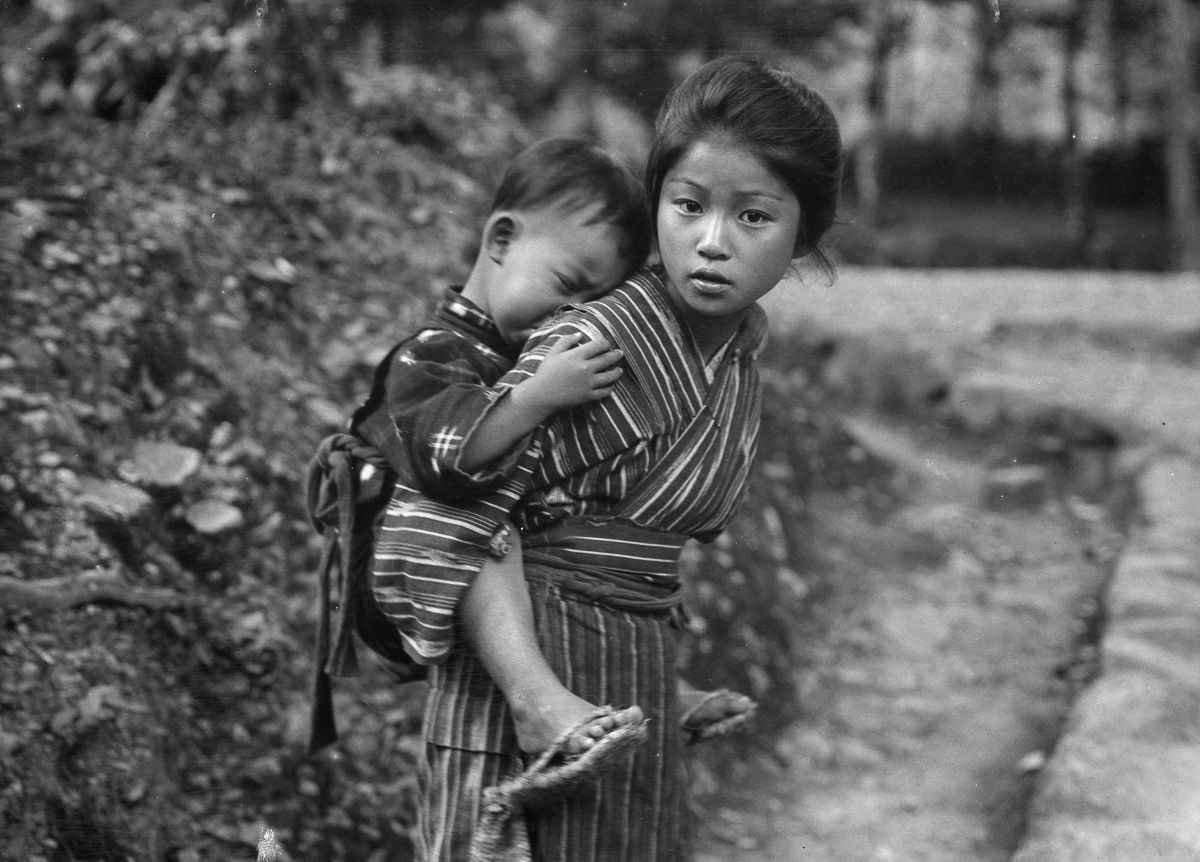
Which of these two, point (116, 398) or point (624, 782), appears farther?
point (116, 398)

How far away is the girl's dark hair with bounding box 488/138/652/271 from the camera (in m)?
2.12

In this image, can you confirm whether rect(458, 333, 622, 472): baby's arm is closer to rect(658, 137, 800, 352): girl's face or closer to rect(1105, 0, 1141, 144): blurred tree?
rect(658, 137, 800, 352): girl's face

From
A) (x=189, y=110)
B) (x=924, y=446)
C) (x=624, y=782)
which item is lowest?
(x=624, y=782)

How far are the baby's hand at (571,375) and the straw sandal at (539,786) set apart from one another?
418mm

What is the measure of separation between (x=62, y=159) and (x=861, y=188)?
42.5 ft

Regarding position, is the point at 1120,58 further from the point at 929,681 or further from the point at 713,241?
the point at 713,241

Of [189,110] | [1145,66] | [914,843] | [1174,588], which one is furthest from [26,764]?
[1145,66]

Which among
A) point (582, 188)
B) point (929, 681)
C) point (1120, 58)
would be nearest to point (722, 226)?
point (582, 188)

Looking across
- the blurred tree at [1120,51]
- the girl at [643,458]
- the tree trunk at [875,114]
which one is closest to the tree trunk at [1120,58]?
the blurred tree at [1120,51]

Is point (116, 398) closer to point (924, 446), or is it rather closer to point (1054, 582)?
point (1054, 582)

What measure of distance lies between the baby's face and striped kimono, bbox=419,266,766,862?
4.0 inches

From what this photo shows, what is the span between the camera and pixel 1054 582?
5887 millimetres

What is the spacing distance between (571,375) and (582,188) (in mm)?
392

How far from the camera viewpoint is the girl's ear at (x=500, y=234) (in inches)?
84.7
